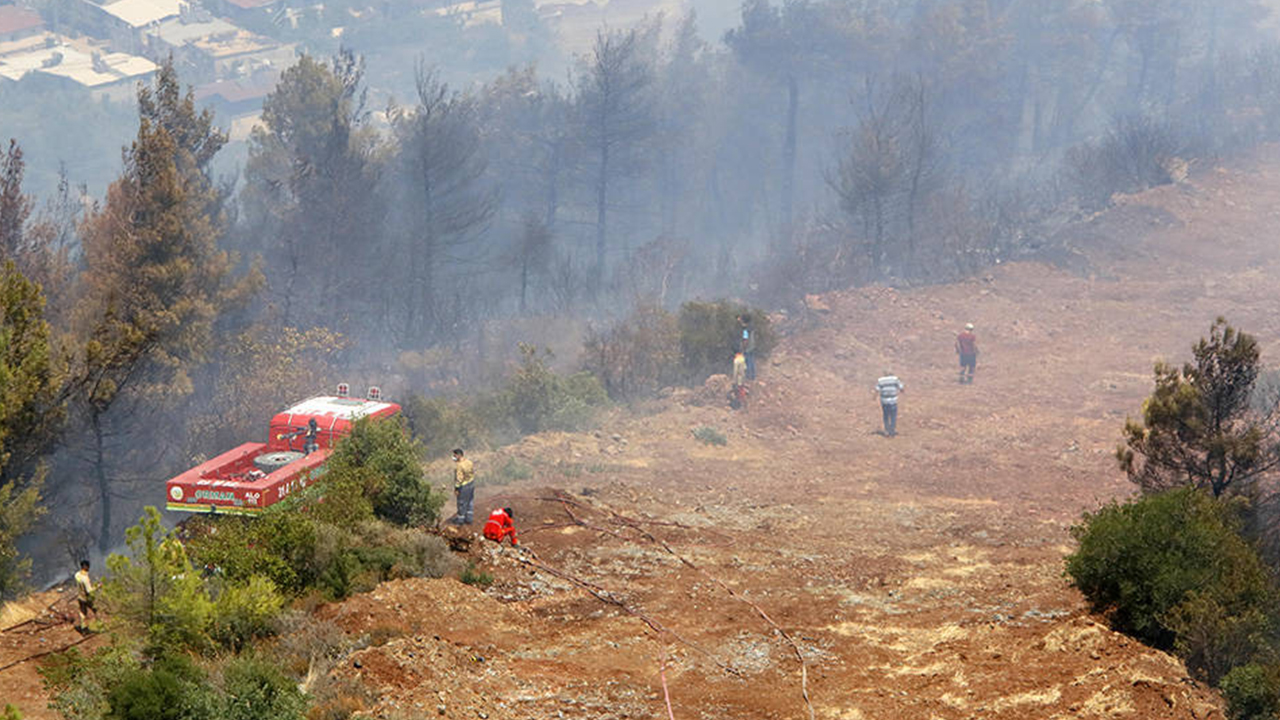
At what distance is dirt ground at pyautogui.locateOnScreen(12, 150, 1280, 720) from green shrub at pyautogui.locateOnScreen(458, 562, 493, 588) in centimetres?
23

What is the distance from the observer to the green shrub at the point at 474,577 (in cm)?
1491

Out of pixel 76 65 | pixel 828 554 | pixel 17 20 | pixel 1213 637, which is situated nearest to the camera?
pixel 1213 637

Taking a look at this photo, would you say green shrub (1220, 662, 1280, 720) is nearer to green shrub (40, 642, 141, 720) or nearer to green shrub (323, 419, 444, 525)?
green shrub (40, 642, 141, 720)

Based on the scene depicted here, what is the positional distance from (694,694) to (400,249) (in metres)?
38.7

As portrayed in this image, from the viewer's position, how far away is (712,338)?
33.1 m

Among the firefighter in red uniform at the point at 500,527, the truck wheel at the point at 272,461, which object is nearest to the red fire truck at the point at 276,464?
the truck wheel at the point at 272,461

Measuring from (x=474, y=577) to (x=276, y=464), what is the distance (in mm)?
5312

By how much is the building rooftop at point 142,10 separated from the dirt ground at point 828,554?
93743 mm

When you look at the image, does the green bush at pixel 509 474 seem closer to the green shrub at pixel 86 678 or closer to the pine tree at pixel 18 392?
the pine tree at pixel 18 392

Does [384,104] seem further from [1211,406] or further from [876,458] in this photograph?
[1211,406]

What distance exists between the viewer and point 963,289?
139ft

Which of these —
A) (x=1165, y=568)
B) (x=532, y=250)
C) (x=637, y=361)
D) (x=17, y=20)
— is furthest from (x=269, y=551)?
(x=17, y=20)

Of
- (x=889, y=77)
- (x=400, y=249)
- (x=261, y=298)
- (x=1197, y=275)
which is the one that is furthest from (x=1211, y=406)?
(x=889, y=77)

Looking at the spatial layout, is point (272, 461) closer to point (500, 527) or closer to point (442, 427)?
point (500, 527)
